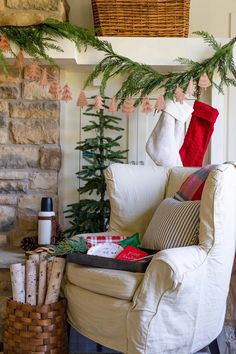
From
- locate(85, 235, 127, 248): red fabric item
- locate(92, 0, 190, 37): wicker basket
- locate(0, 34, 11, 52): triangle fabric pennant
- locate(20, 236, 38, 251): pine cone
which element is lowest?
locate(20, 236, 38, 251): pine cone

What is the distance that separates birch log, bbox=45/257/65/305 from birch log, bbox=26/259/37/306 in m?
0.06

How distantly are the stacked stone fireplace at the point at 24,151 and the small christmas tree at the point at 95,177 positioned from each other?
19 centimetres

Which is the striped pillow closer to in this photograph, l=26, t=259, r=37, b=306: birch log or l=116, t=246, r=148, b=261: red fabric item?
l=116, t=246, r=148, b=261: red fabric item

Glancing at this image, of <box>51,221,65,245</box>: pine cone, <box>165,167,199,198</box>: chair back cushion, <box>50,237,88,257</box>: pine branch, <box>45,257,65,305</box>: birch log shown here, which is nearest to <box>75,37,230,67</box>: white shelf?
<box>165,167,199,198</box>: chair back cushion

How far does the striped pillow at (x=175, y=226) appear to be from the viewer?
1936mm

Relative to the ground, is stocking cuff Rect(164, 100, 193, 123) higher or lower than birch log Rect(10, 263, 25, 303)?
higher

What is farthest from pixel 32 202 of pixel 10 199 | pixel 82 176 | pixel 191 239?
pixel 191 239

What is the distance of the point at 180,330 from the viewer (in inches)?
68.3

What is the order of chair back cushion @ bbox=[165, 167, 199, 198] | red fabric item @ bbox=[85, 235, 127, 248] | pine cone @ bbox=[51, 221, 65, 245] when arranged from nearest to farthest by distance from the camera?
red fabric item @ bbox=[85, 235, 127, 248], chair back cushion @ bbox=[165, 167, 199, 198], pine cone @ bbox=[51, 221, 65, 245]

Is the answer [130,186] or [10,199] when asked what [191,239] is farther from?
[10,199]

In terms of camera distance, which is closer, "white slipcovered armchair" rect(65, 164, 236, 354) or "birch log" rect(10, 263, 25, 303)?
"white slipcovered armchair" rect(65, 164, 236, 354)

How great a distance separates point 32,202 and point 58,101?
653 millimetres

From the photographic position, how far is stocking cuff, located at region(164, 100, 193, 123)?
2680mm

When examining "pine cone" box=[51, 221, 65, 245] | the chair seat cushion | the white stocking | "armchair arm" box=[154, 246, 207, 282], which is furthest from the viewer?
the white stocking
